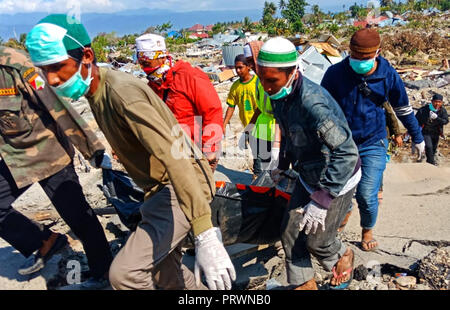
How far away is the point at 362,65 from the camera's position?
3068mm

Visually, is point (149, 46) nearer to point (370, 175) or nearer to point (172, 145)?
point (172, 145)

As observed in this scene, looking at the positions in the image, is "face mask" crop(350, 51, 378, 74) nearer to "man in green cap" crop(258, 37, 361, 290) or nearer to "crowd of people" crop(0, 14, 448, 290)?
"crowd of people" crop(0, 14, 448, 290)

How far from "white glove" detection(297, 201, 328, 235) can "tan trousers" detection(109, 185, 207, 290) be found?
2.29ft

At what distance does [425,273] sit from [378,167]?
2.82ft

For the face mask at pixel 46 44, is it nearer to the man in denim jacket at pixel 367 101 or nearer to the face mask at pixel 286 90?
the face mask at pixel 286 90

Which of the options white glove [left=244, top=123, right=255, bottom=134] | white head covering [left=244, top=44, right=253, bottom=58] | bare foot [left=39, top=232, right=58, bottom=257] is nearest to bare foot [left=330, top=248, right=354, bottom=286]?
bare foot [left=39, top=232, right=58, bottom=257]

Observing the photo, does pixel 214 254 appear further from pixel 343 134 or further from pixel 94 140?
pixel 94 140

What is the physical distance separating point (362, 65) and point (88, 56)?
6.92 feet

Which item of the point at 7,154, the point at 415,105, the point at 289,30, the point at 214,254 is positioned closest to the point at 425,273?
the point at 214,254

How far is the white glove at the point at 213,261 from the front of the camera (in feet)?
5.51

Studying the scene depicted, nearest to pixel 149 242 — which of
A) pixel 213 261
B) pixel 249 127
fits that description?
pixel 213 261

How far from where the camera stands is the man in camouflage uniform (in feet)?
8.65

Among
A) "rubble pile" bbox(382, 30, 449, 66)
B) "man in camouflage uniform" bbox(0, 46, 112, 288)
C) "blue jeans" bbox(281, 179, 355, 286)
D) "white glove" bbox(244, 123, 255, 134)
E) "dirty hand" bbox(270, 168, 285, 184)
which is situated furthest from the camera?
"rubble pile" bbox(382, 30, 449, 66)

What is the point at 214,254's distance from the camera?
1.69 m
